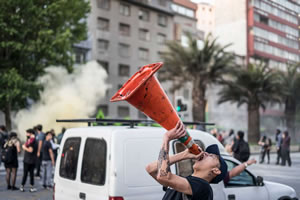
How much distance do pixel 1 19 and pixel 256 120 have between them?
66.7 ft

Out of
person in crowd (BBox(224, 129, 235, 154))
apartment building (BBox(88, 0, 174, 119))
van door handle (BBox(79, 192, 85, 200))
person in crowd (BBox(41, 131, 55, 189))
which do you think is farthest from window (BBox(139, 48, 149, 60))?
van door handle (BBox(79, 192, 85, 200))

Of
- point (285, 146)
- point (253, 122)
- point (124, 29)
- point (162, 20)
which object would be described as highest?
point (162, 20)

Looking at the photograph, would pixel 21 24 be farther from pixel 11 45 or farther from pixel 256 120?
pixel 256 120

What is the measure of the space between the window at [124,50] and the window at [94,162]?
4042 cm

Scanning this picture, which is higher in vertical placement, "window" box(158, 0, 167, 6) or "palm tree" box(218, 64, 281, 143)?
"window" box(158, 0, 167, 6)

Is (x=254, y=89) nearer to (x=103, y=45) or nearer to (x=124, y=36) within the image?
(x=103, y=45)

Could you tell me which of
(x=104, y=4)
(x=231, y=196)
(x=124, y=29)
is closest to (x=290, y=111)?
(x=124, y=29)

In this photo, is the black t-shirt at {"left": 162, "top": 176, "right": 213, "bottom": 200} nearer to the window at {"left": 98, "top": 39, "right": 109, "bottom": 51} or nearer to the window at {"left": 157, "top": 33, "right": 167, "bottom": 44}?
the window at {"left": 98, "top": 39, "right": 109, "bottom": 51}

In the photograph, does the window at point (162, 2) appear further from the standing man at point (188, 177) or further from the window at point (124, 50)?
the standing man at point (188, 177)

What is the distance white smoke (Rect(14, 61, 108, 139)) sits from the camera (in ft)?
106

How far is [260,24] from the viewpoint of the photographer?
66.1 m

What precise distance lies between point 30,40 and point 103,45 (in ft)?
67.3

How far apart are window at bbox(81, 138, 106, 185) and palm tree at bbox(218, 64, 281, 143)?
25180 mm

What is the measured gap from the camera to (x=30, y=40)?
74.5ft
